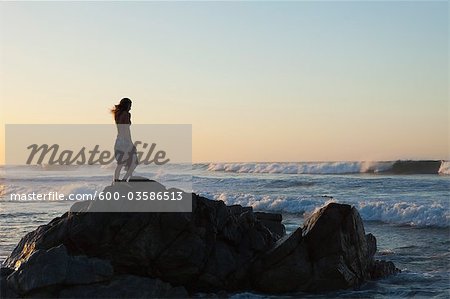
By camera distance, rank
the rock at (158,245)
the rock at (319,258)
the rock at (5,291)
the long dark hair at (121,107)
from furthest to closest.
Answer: the long dark hair at (121,107)
the rock at (319,258)
the rock at (158,245)
the rock at (5,291)

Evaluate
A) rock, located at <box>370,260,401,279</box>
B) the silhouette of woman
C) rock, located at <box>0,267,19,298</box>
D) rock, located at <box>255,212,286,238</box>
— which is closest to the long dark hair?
the silhouette of woman

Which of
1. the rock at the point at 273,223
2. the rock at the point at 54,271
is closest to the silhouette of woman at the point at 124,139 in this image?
the rock at the point at 54,271

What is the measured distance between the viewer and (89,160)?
16000mm

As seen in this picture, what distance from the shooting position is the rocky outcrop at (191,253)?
36.2 feet

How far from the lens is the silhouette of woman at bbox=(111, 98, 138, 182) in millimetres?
12570

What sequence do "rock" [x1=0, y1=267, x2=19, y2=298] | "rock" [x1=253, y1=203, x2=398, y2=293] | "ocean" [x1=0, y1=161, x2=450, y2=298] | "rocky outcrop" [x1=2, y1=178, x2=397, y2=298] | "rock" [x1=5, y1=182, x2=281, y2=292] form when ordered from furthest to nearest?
1. "ocean" [x1=0, y1=161, x2=450, y2=298]
2. "rock" [x1=253, y1=203, x2=398, y2=293]
3. "rock" [x1=5, y1=182, x2=281, y2=292]
4. "rocky outcrop" [x1=2, y1=178, x2=397, y2=298]
5. "rock" [x1=0, y1=267, x2=19, y2=298]

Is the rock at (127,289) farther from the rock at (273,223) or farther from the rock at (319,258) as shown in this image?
the rock at (273,223)

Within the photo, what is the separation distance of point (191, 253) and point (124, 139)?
3076 mm

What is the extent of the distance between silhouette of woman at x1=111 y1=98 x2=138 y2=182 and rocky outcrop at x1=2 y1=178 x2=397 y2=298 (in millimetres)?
1341

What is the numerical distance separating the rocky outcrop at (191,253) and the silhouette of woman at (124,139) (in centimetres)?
134

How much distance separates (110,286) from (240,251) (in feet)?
10.6

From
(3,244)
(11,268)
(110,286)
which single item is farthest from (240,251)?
(3,244)

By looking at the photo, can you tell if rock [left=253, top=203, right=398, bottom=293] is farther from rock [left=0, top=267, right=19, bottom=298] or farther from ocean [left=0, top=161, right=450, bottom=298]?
rock [left=0, top=267, right=19, bottom=298]

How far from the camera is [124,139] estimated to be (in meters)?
12.7
